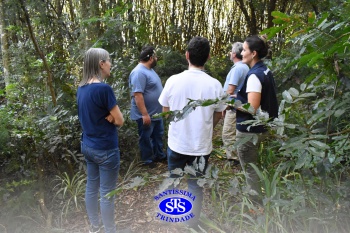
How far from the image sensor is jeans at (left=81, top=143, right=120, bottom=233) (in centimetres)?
218

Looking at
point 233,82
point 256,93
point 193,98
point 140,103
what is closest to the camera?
point 193,98

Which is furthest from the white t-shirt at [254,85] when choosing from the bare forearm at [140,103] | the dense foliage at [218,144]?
the bare forearm at [140,103]

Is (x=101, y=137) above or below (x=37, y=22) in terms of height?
below

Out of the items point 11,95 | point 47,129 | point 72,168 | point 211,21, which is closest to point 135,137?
point 72,168

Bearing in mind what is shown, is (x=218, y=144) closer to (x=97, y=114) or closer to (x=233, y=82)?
(x=233, y=82)

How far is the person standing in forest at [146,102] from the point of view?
128 inches

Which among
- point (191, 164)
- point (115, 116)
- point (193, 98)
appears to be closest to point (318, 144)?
point (193, 98)

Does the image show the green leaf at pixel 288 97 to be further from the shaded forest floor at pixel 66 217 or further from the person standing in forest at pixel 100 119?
the shaded forest floor at pixel 66 217

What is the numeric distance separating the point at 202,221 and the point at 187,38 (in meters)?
5.84

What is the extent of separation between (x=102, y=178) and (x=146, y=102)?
1.33 m

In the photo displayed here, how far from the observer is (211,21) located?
7742mm

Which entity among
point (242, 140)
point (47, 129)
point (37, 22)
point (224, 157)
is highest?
point (37, 22)

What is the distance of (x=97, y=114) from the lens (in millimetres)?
2111

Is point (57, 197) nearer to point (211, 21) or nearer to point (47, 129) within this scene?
point (47, 129)
